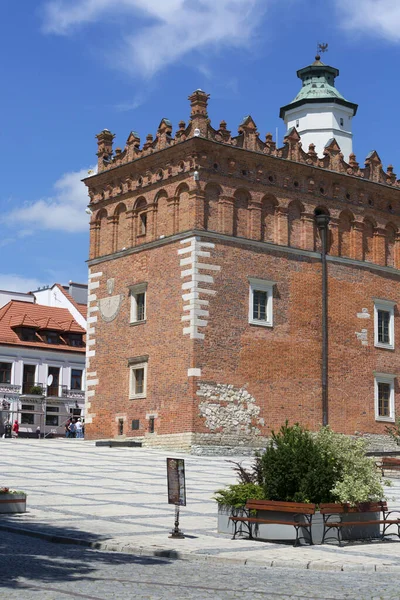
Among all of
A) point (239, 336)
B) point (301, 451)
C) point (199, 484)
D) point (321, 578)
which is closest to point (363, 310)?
point (239, 336)

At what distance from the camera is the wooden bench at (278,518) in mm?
14977

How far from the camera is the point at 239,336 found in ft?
119

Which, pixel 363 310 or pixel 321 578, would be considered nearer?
pixel 321 578

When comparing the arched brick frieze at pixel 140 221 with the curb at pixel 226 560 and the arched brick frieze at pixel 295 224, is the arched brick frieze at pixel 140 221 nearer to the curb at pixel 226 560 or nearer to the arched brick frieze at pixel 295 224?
the arched brick frieze at pixel 295 224

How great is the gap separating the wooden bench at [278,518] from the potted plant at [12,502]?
397 cm

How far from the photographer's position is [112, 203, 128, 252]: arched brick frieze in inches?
1561

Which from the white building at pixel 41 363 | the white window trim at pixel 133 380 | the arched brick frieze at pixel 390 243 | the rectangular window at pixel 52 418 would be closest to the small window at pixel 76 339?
the white building at pixel 41 363

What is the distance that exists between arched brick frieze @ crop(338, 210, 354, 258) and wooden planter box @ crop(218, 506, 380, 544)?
2485cm

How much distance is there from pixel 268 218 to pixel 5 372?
104 feet

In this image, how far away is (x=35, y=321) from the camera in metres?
67.8

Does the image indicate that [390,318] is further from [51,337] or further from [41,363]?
[51,337]

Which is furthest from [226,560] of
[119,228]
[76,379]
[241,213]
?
[76,379]

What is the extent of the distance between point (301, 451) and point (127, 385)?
73.9 feet

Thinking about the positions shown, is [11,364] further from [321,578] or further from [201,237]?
[321,578]
